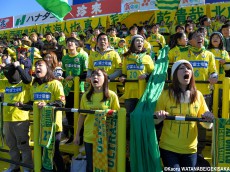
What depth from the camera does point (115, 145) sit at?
304 cm

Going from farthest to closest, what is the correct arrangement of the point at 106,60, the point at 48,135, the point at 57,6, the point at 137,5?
the point at 137,5, the point at 57,6, the point at 106,60, the point at 48,135

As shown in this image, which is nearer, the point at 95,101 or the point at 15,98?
the point at 95,101

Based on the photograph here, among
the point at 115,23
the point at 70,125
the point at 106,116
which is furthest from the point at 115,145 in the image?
the point at 115,23

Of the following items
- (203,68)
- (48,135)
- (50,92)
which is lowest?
(48,135)

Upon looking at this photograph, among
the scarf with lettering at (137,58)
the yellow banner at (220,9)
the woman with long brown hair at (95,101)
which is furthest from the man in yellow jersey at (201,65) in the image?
the yellow banner at (220,9)

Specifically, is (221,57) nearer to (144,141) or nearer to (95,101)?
(95,101)

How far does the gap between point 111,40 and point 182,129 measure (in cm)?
684

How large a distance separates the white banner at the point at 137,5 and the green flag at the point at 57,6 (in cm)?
739

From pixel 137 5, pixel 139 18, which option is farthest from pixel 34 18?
pixel 139 18

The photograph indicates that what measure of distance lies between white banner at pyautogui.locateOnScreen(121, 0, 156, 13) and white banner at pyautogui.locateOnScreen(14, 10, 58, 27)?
5.15 meters

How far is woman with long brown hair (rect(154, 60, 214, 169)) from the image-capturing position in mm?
2803

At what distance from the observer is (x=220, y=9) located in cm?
1075

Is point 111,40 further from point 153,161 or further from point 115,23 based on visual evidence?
point 153,161

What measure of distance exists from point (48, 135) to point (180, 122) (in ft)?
5.33
